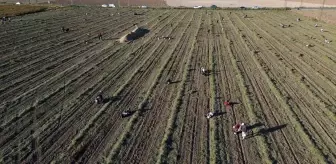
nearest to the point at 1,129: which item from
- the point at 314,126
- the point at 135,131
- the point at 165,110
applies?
the point at 135,131

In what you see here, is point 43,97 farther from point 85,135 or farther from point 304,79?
point 304,79

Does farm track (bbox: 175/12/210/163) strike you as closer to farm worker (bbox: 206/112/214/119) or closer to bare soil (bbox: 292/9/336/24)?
farm worker (bbox: 206/112/214/119)

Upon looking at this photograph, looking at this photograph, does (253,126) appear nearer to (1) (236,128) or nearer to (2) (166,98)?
(1) (236,128)

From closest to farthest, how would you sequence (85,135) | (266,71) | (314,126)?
(85,135), (314,126), (266,71)

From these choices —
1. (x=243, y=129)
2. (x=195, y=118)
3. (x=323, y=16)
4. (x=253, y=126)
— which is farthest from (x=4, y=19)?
(x=323, y=16)

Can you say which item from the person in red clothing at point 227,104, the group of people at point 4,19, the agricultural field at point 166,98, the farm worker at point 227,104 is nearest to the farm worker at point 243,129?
the agricultural field at point 166,98

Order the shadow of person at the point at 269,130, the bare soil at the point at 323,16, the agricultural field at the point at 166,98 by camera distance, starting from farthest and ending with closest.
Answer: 1. the bare soil at the point at 323,16
2. the shadow of person at the point at 269,130
3. the agricultural field at the point at 166,98

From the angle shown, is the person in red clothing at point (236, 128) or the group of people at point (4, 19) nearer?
the person in red clothing at point (236, 128)

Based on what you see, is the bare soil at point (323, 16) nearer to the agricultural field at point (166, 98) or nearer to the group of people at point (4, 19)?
the agricultural field at point (166, 98)
